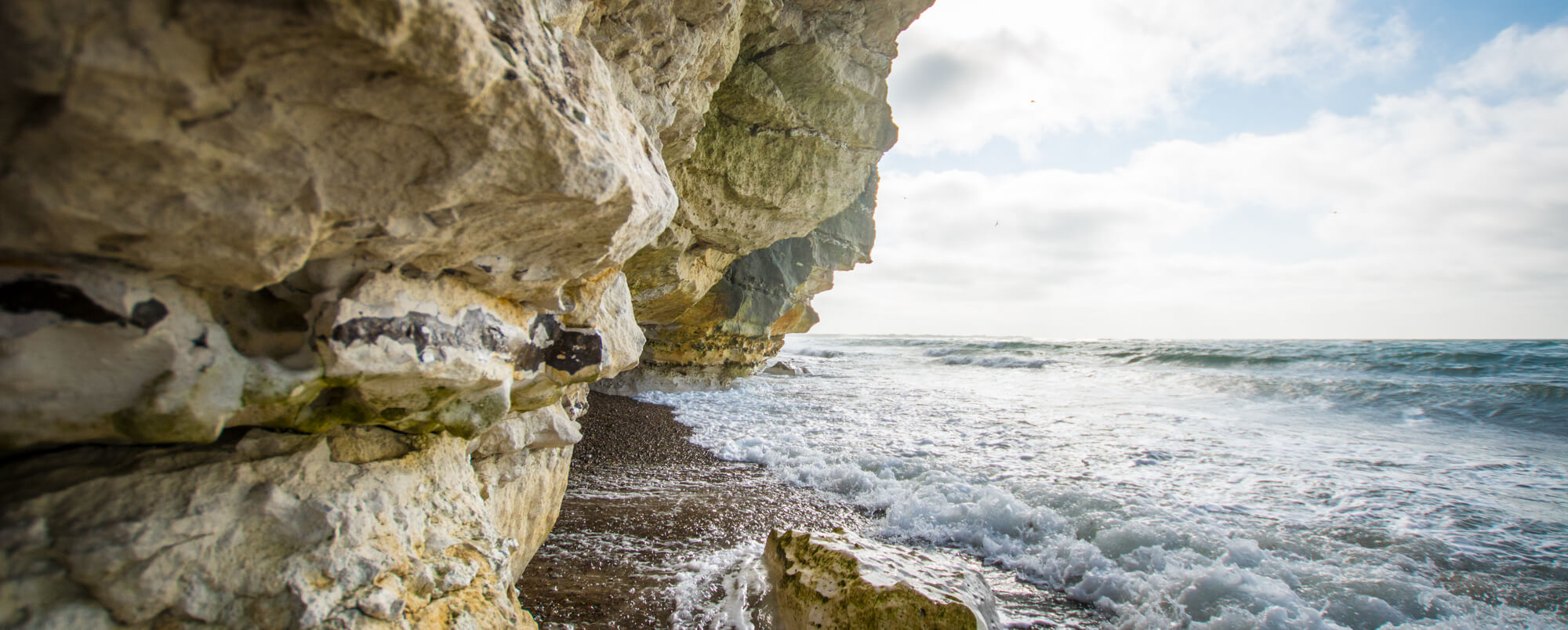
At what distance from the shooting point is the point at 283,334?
5.75 feet

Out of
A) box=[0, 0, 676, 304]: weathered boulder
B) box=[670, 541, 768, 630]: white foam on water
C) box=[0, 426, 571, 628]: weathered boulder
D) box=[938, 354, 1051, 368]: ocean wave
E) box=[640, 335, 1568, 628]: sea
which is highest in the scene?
A: box=[0, 0, 676, 304]: weathered boulder

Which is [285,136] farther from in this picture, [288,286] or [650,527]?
[650,527]

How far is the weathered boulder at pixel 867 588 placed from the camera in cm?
297

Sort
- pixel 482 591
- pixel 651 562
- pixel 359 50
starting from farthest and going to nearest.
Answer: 1. pixel 651 562
2. pixel 482 591
3. pixel 359 50

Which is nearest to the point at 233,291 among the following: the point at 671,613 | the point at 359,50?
the point at 359,50

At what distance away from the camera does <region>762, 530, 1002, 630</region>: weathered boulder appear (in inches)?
117

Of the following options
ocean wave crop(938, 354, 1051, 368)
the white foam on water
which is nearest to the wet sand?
the white foam on water

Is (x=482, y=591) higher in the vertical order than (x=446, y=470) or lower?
lower

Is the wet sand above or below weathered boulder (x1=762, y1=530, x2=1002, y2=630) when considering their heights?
below

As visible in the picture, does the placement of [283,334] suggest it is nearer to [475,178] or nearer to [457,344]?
[457,344]

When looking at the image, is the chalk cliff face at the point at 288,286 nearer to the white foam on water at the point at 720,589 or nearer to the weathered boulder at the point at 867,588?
A: the white foam on water at the point at 720,589

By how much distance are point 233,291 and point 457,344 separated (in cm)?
61

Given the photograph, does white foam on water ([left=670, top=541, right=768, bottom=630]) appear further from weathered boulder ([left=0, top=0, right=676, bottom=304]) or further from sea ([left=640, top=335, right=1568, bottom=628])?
weathered boulder ([left=0, top=0, right=676, bottom=304])

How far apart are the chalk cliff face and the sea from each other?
1.92 meters
